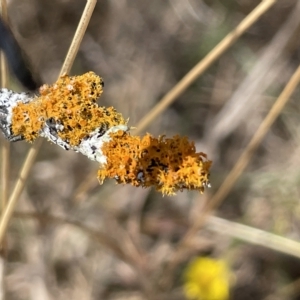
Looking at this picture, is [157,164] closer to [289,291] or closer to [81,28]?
[81,28]

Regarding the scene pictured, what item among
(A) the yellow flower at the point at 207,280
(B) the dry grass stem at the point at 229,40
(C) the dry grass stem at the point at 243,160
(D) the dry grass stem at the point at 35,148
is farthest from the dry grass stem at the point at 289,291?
(D) the dry grass stem at the point at 35,148

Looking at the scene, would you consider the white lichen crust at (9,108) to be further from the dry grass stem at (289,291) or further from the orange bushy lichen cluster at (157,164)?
the dry grass stem at (289,291)

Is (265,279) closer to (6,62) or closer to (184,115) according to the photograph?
(184,115)

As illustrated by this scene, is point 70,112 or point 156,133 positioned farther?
point 156,133

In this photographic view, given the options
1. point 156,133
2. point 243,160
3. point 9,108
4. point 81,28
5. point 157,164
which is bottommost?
point 157,164

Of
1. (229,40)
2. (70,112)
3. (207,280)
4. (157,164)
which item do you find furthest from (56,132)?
(207,280)
